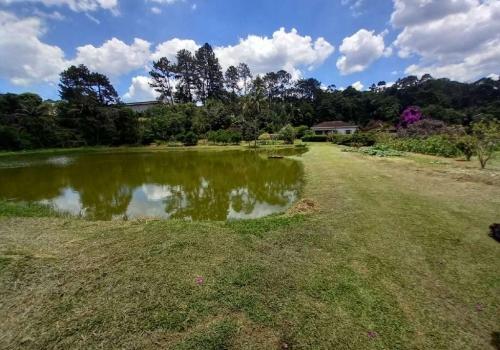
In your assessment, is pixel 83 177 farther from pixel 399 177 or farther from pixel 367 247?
pixel 399 177

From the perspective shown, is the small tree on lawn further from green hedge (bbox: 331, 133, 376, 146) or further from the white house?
the white house

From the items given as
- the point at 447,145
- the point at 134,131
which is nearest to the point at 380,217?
the point at 447,145

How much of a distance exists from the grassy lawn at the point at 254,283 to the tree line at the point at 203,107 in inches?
1149

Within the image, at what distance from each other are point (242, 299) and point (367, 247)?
114 inches

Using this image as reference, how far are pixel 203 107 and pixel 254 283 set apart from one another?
3932 centimetres

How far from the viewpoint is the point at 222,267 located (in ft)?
13.2

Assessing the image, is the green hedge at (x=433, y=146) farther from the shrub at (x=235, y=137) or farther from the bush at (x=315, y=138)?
the shrub at (x=235, y=137)

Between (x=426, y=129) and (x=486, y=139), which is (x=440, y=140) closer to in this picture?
(x=486, y=139)

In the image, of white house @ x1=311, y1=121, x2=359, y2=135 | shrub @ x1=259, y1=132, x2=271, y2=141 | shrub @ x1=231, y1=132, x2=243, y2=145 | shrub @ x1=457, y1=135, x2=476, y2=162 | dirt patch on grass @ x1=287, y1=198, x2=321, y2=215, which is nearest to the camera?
dirt patch on grass @ x1=287, y1=198, x2=321, y2=215

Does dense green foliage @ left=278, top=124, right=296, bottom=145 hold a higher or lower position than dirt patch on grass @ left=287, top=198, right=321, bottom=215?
higher

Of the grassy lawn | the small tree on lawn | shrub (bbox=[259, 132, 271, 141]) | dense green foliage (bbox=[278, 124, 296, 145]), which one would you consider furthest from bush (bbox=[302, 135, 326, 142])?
the grassy lawn

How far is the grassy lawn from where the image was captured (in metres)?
2.74

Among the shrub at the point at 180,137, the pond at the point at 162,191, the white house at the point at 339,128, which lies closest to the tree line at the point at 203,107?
the shrub at the point at 180,137

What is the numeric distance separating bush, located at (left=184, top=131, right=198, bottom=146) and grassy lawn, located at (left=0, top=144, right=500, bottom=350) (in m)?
28.9
